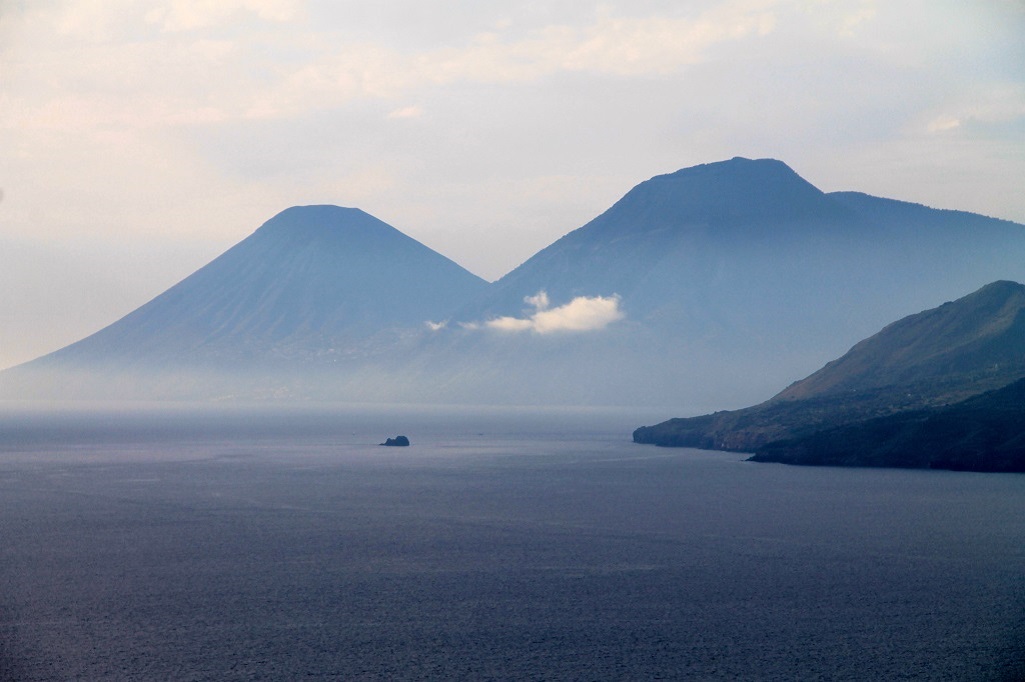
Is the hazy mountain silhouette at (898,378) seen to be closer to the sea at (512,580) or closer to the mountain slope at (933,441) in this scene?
the mountain slope at (933,441)

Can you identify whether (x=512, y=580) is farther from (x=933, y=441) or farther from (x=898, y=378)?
(x=898, y=378)

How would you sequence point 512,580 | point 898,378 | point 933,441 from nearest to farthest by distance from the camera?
point 512,580, point 933,441, point 898,378

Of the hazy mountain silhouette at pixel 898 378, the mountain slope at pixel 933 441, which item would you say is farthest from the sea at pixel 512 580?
the hazy mountain silhouette at pixel 898 378

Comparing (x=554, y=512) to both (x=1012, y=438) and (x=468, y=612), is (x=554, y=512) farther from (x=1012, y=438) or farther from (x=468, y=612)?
(x=1012, y=438)

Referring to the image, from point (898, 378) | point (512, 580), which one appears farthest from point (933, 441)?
point (512, 580)

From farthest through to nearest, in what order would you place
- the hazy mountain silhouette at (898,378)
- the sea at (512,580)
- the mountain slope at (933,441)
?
the hazy mountain silhouette at (898,378) < the mountain slope at (933,441) < the sea at (512,580)

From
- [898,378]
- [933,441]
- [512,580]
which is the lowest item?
[512,580]

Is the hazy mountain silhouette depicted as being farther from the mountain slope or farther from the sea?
the sea
